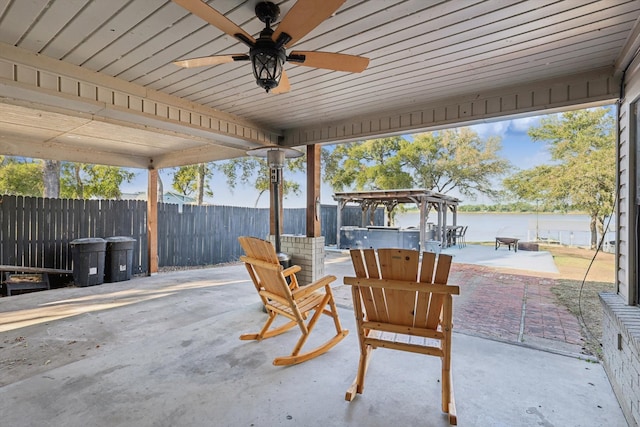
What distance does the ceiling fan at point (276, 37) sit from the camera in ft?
5.28

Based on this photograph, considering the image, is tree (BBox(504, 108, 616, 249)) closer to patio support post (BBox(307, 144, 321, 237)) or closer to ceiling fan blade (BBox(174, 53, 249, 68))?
patio support post (BBox(307, 144, 321, 237))

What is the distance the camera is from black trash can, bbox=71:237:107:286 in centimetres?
563

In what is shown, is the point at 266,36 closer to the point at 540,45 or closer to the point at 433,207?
the point at 540,45

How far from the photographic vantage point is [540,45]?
244 cm

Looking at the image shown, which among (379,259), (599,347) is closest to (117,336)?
(379,259)

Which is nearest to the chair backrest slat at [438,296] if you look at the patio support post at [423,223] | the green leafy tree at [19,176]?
the patio support post at [423,223]

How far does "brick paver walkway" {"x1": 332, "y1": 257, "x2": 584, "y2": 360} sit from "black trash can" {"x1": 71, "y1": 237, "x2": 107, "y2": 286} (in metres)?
4.55

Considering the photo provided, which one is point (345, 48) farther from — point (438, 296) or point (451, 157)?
point (451, 157)

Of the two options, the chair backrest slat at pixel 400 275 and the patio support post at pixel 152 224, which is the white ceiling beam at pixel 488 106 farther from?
the patio support post at pixel 152 224

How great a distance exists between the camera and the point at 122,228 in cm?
695

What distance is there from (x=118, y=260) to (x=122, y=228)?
1.12 m

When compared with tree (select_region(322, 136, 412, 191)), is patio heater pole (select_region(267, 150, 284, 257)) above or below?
below

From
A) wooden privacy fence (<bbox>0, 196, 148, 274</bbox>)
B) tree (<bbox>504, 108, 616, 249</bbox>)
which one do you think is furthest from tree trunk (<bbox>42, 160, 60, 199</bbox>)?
tree (<bbox>504, 108, 616, 249</bbox>)

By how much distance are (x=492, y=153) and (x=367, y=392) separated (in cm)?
1699
